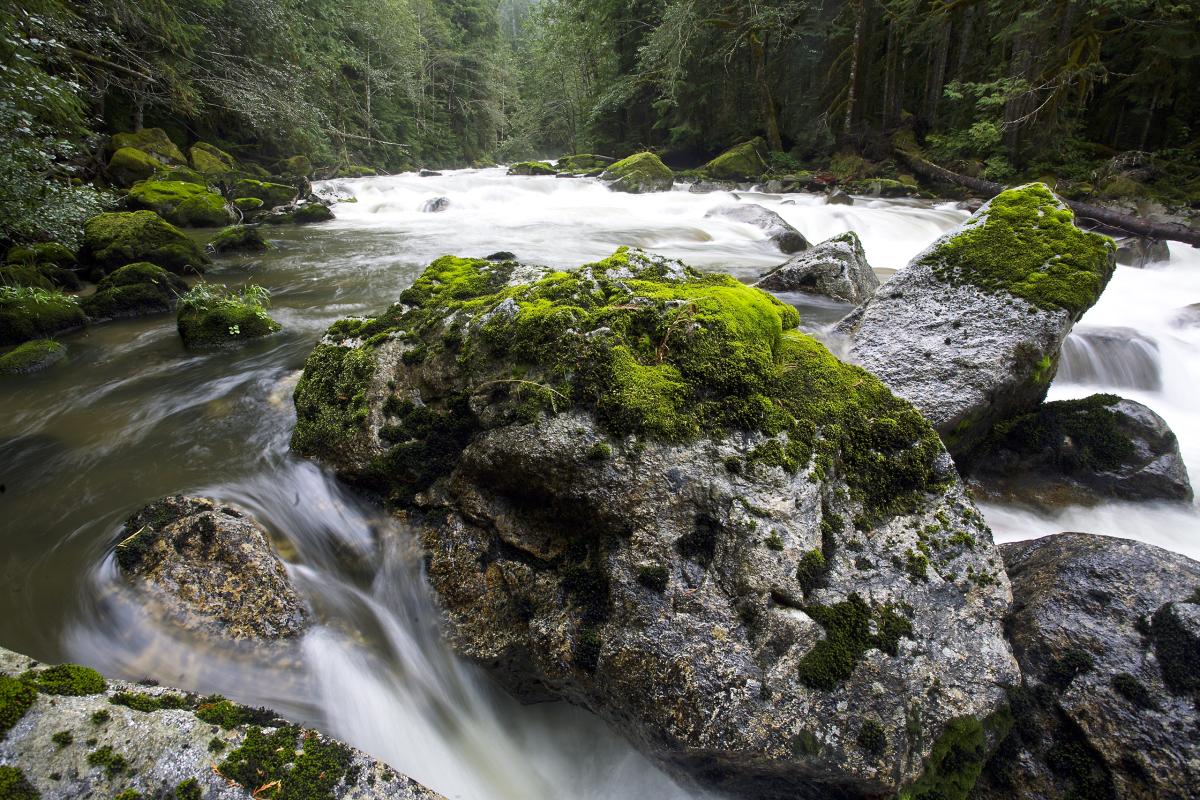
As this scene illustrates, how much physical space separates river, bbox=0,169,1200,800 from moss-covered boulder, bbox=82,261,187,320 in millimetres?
357

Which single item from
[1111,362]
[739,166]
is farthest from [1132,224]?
[739,166]

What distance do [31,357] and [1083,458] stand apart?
1071 centimetres

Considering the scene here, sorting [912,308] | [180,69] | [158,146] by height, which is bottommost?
[912,308]

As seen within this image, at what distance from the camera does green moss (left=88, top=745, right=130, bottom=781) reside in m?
1.77

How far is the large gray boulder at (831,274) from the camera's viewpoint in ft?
24.4

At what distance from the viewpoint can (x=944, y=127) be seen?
61.3 ft

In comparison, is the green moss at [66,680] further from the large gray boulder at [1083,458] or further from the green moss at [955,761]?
the large gray boulder at [1083,458]

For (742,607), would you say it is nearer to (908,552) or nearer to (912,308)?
(908,552)

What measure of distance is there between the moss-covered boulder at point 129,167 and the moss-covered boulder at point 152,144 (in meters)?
0.77

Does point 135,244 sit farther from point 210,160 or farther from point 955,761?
point 955,761

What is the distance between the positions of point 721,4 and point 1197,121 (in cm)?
A: 1497

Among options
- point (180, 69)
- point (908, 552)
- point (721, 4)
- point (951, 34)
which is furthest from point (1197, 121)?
point (180, 69)

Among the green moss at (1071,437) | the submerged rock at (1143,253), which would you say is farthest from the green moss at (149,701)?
the submerged rock at (1143,253)

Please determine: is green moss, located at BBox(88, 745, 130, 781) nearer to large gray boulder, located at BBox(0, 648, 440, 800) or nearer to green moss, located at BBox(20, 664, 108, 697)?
large gray boulder, located at BBox(0, 648, 440, 800)
